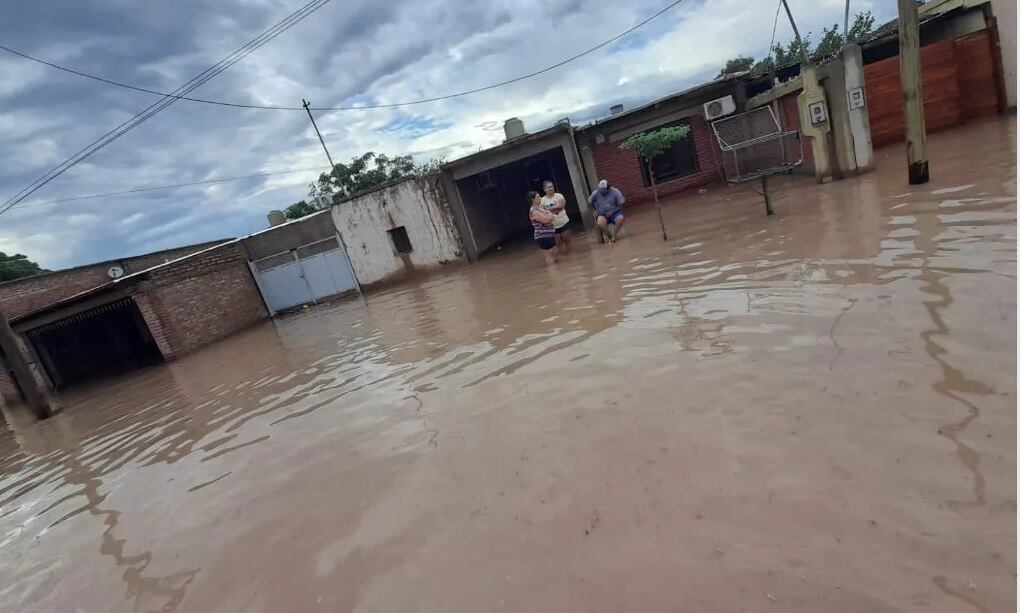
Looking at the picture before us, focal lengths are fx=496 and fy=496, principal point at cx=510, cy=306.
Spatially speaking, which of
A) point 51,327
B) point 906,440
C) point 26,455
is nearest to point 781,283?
point 906,440

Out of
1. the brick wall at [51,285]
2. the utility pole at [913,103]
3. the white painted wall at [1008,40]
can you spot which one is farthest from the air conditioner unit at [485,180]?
the brick wall at [51,285]

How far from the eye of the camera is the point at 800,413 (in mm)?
2652

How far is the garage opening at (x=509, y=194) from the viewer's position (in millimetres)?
17702

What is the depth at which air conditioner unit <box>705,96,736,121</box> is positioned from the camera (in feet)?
47.2

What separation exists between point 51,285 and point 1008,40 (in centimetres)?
3138

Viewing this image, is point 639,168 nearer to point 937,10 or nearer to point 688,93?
point 688,93

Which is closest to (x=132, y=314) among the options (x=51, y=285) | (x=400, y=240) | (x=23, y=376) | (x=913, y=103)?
(x=51, y=285)

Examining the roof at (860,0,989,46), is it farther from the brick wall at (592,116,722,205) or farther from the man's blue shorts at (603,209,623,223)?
the man's blue shorts at (603,209,623,223)

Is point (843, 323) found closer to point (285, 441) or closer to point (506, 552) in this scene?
point (506, 552)

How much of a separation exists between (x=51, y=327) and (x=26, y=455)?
10.2 m

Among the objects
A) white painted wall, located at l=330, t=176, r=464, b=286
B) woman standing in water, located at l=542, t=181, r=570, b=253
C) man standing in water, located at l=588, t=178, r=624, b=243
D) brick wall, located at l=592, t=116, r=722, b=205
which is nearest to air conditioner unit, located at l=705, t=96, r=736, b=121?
brick wall, located at l=592, t=116, r=722, b=205

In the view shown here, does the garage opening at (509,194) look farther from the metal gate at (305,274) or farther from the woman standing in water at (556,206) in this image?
the woman standing in water at (556,206)

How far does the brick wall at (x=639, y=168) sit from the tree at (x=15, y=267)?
30778 millimetres

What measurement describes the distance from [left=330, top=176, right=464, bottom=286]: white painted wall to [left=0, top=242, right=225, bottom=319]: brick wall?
12.8 metres
